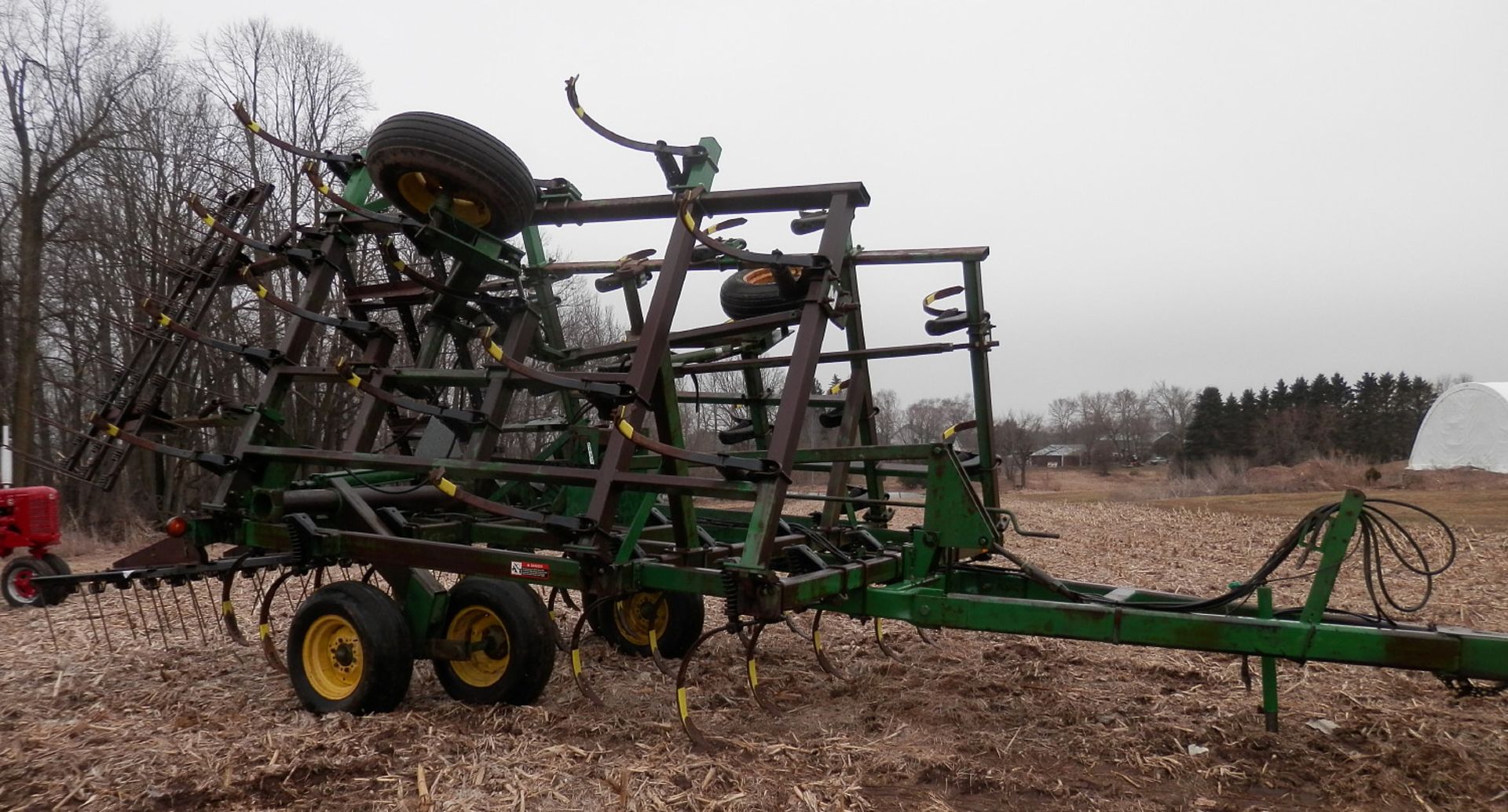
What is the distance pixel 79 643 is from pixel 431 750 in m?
3.94

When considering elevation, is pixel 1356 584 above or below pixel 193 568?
below

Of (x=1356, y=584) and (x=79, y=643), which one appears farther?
(x=1356, y=584)

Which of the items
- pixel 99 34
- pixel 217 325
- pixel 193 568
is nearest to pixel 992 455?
pixel 193 568

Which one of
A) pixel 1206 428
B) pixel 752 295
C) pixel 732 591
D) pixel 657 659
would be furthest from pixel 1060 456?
pixel 732 591

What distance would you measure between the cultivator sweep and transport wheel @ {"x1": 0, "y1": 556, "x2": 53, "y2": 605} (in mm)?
2517

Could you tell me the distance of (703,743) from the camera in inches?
159

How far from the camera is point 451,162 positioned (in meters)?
4.57

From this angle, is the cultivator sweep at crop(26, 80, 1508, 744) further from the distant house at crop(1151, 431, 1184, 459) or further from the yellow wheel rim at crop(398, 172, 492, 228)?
the distant house at crop(1151, 431, 1184, 459)

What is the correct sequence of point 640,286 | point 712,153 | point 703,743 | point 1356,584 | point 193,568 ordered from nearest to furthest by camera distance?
point 703,743
point 712,153
point 193,568
point 640,286
point 1356,584

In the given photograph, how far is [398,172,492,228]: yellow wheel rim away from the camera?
4.80 m

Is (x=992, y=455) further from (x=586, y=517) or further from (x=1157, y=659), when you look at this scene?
(x=586, y=517)

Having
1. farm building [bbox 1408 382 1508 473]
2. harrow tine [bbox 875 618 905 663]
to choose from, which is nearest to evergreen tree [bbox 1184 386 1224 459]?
farm building [bbox 1408 382 1508 473]

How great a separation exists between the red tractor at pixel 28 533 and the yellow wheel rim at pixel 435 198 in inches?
229

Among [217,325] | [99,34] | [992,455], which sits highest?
[99,34]
